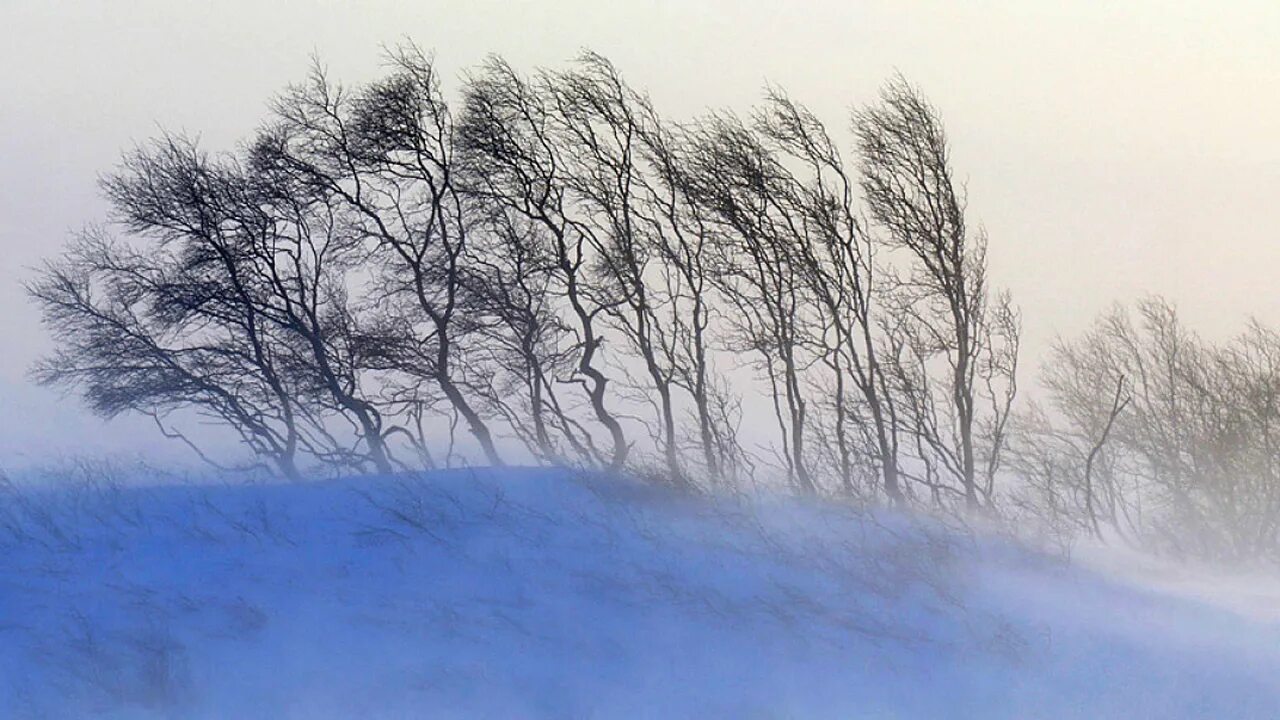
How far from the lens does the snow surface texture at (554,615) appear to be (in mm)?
11859

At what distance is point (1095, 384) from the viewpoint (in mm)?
41812

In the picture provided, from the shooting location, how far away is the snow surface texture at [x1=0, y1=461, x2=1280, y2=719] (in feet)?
38.9

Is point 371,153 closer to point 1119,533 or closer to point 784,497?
point 784,497

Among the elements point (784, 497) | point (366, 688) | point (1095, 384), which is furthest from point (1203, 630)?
point (1095, 384)

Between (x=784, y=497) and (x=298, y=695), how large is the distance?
8.30 meters

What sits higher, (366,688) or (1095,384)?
(1095,384)

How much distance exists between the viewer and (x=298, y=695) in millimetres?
11555

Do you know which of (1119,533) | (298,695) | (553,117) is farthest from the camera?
(1119,533)

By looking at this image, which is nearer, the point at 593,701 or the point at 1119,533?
the point at 593,701

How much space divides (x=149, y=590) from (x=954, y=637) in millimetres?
7704

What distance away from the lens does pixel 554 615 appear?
1328 cm

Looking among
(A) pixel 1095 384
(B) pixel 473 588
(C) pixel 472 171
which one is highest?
(C) pixel 472 171

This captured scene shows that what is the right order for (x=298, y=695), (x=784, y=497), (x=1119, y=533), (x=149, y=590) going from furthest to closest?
(x=1119, y=533) < (x=784, y=497) < (x=149, y=590) < (x=298, y=695)

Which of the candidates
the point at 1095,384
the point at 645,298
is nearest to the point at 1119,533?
the point at 1095,384
